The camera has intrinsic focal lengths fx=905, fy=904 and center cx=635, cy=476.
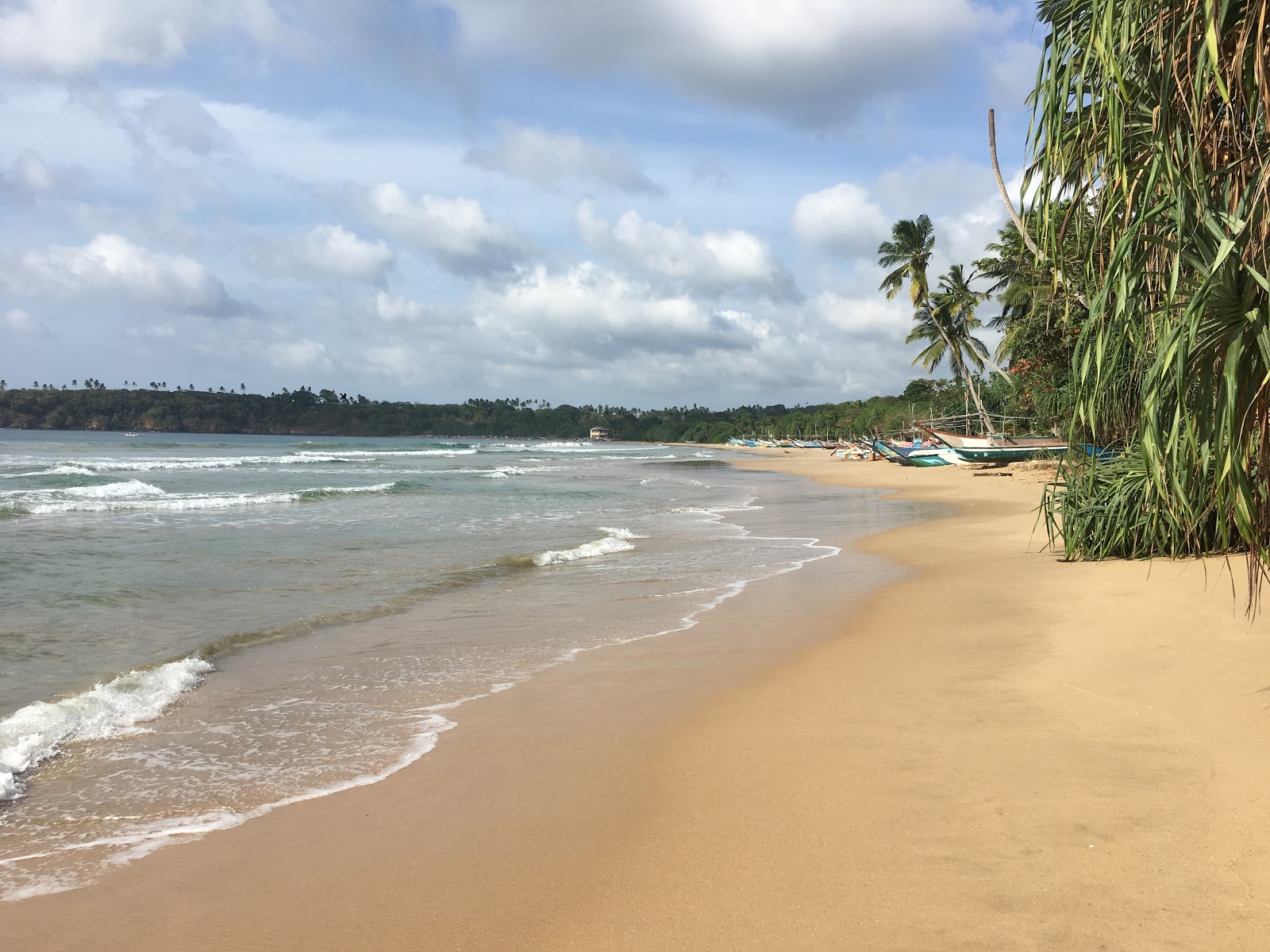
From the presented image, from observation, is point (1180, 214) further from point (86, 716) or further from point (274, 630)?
point (274, 630)

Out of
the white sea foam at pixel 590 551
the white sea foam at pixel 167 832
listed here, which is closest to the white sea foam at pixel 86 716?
the white sea foam at pixel 167 832

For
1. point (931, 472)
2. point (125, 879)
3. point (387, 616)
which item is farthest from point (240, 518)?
point (931, 472)

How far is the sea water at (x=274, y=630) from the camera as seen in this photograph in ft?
15.3

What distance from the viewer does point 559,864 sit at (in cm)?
366

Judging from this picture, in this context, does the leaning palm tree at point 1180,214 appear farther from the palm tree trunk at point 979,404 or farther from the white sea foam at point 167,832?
the palm tree trunk at point 979,404

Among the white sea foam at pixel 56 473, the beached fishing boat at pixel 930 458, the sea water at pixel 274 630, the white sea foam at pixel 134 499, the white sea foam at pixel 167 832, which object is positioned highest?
the beached fishing boat at pixel 930 458

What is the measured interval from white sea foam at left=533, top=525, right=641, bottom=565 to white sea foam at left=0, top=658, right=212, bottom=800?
6860 mm

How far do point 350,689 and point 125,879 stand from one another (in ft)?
9.83

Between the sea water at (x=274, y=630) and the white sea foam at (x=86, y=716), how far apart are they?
2 centimetres

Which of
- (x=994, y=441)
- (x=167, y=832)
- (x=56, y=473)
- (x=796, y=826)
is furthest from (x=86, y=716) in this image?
(x=994, y=441)

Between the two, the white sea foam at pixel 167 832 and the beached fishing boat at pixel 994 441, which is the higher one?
the beached fishing boat at pixel 994 441

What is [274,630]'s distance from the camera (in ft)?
28.8

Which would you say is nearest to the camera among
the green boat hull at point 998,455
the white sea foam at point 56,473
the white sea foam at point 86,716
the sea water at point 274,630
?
the sea water at point 274,630

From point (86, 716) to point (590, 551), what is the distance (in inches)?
362
